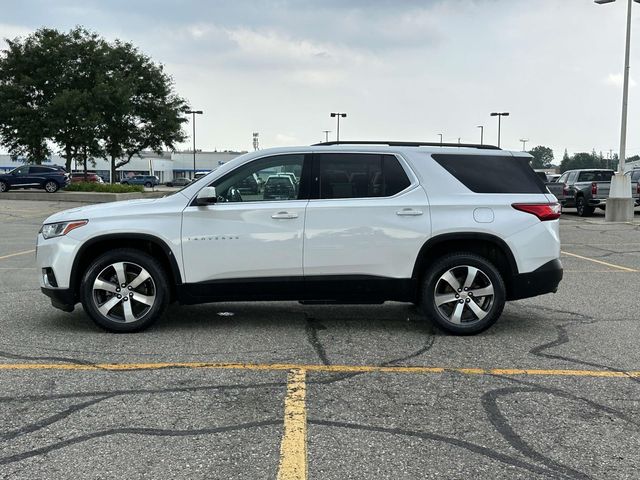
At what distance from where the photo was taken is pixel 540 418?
377 centimetres

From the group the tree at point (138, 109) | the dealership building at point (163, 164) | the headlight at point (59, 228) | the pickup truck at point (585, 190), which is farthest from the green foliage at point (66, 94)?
the dealership building at point (163, 164)

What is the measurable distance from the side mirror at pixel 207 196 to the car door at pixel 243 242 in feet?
0.24

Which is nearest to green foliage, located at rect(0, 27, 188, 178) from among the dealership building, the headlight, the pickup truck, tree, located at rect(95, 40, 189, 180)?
tree, located at rect(95, 40, 189, 180)

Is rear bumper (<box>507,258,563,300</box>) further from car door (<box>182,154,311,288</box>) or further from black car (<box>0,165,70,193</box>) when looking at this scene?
black car (<box>0,165,70,193</box>)

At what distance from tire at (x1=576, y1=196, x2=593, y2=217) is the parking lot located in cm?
1808

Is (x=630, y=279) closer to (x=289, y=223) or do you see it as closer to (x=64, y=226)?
(x=289, y=223)

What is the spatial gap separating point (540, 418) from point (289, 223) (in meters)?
2.75

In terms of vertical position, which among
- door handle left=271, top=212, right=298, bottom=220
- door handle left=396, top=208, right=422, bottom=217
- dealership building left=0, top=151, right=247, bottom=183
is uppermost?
dealership building left=0, top=151, right=247, bottom=183

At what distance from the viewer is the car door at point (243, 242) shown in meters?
5.58

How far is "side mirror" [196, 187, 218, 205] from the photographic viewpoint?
547 cm

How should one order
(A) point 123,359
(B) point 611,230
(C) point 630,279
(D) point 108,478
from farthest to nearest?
(B) point 611,230 < (C) point 630,279 < (A) point 123,359 < (D) point 108,478

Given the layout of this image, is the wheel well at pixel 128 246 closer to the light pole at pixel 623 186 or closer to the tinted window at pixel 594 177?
the light pole at pixel 623 186

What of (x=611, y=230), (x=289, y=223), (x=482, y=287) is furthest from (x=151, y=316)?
(x=611, y=230)

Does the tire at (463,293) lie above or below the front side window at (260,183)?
below
